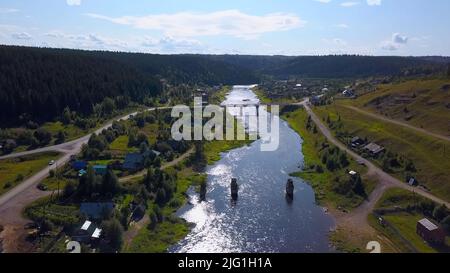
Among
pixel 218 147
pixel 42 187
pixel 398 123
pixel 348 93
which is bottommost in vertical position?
pixel 42 187

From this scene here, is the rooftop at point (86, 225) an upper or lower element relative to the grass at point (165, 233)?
upper

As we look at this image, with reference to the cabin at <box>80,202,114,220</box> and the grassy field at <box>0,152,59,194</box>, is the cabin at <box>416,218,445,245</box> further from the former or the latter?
the grassy field at <box>0,152,59,194</box>

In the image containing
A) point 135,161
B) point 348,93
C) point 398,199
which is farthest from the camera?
point 348,93

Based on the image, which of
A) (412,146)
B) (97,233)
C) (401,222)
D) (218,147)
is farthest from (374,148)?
(97,233)

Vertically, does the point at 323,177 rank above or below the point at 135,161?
below

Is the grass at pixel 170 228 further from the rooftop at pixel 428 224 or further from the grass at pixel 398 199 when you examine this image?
the rooftop at pixel 428 224

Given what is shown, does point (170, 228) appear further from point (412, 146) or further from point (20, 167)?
point (412, 146)

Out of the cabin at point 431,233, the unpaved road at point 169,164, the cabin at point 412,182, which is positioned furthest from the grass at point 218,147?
the cabin at point 431,233
